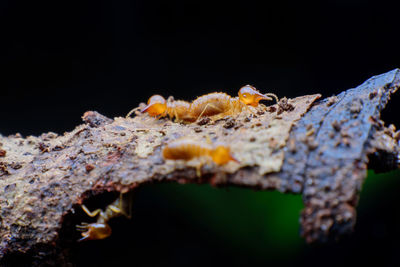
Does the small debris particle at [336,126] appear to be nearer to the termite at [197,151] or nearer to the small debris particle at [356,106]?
the small debris particle at [356,106]

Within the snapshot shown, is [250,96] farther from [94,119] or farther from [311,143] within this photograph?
[94,119]

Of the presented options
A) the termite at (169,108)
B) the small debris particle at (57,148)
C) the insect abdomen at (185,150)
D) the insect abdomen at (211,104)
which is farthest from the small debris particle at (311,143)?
the small debris particle at (57,148)

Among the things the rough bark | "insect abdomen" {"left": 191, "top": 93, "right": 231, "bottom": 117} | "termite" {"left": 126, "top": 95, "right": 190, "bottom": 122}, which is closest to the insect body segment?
"insect abdomen" {"left": 191, "top": 93, "right": 231, "bottom": 117}

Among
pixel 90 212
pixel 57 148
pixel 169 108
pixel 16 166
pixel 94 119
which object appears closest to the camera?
pixel 90 212

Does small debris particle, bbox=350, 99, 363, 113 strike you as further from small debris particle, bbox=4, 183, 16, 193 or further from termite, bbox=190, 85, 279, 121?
small debris particle, bbox=4, 183, 16, 193

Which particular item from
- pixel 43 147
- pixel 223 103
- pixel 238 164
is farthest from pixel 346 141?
pixel 43 147
